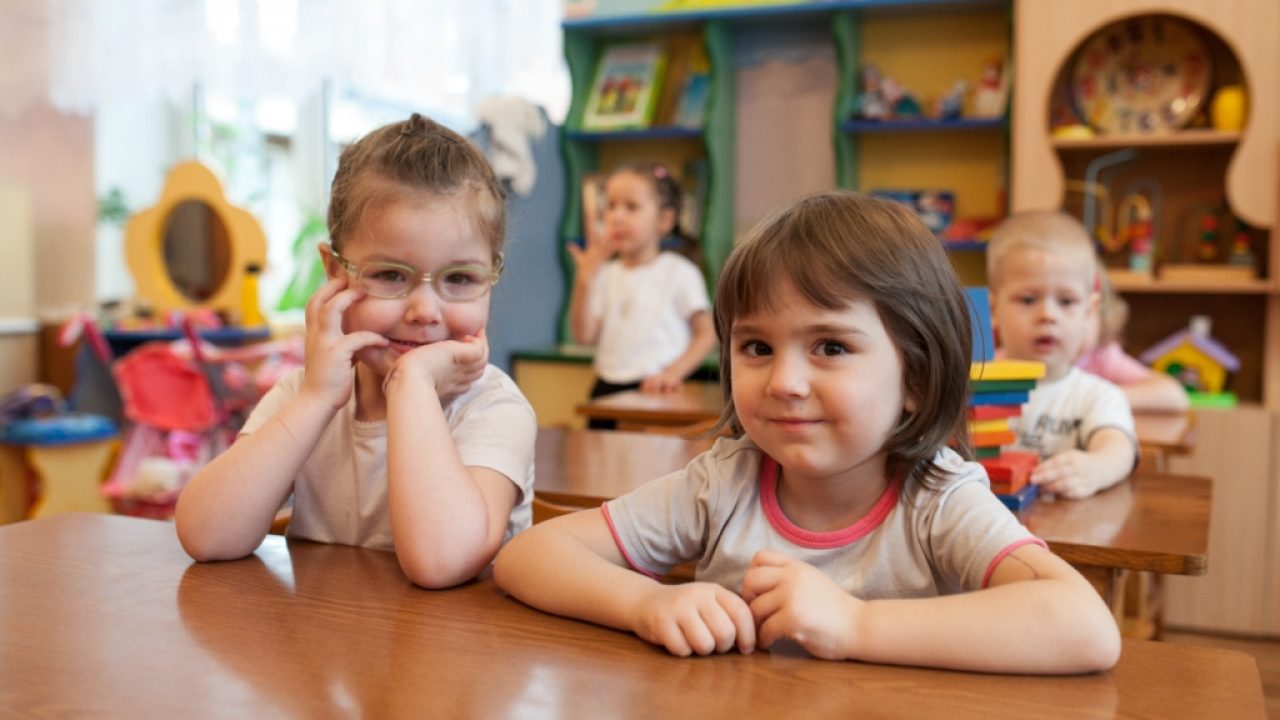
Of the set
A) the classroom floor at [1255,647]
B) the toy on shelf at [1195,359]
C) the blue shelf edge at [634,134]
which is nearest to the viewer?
the classroom floor at [1255,647]

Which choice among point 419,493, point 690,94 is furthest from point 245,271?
point 419,493

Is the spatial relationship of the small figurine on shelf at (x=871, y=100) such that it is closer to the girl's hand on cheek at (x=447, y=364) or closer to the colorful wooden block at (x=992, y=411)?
the colorful wooden block at (x=992, y=411)

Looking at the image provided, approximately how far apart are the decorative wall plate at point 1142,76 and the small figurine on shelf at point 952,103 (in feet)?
1.33

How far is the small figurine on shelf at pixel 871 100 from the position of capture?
168 inches

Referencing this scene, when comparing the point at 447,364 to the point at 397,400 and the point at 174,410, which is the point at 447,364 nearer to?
the point at 397,400

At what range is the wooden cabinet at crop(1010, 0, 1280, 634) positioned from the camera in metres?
3.54

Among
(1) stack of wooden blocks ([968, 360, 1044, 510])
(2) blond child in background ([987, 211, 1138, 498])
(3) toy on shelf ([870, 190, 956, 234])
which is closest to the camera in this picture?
(1) stack of wooden blocks ([968, 360, 1044, 510])

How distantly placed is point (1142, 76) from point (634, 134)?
192cm

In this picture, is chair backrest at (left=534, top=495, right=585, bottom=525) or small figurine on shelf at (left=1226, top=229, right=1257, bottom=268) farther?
small figurine on shelf at (left=1226, top=229, right=1257, bottom=268)

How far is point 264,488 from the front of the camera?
45.1 inches

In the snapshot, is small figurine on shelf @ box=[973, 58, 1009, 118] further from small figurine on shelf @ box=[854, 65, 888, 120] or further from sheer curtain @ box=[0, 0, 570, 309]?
sheer curtain @ box=[0, 0, 570, 309]

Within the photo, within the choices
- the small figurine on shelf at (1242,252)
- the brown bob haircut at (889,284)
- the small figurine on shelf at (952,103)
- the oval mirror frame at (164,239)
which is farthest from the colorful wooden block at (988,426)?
the oval mirror frame at (164,239)

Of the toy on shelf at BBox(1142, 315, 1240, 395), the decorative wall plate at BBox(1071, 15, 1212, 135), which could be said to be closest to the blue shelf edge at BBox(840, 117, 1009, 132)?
the decorative wall plate at BBox(1071, 15, 1212, 135)

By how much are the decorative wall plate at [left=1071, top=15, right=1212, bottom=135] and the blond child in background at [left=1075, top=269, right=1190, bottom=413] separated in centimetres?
101
